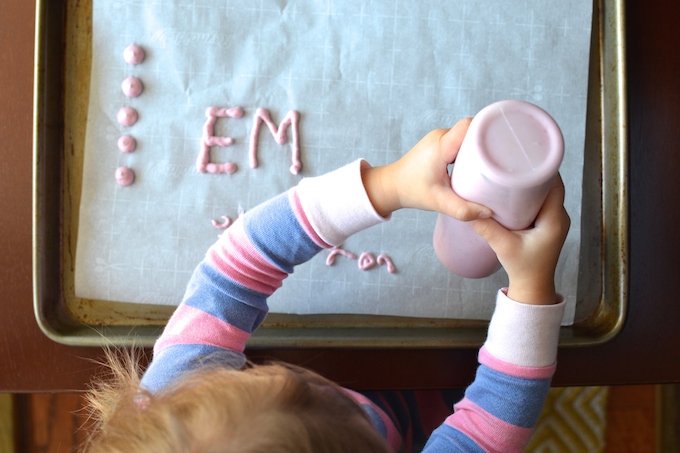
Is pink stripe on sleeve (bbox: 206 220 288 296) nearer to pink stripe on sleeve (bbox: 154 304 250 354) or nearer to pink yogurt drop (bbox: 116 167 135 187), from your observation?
pink stripe on sleeve (bbox: 154 304 250 354)

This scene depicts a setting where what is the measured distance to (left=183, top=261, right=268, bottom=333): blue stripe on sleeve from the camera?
453mm

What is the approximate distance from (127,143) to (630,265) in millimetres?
486

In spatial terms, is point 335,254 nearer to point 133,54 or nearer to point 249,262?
point 249,262

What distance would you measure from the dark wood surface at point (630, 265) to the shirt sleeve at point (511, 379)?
101 mm

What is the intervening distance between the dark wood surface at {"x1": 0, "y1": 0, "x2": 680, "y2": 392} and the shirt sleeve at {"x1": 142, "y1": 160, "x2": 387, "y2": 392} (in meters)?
0.08

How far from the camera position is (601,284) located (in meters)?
0.54

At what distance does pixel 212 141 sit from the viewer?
558 mm

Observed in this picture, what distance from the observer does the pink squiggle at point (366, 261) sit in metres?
0.55

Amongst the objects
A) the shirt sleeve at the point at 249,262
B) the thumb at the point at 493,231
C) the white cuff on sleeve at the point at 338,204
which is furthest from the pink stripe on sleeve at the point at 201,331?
the thumb at the point at 493,231

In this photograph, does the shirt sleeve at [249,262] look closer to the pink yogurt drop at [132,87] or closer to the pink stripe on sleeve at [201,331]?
the pink stripe on sleeve at [201,331]

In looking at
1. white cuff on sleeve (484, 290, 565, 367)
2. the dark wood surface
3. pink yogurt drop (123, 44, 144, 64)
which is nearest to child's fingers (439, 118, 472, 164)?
white cuff on sleeve (484, 290, 565, 367)

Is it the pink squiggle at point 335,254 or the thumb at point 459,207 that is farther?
the pink squiggle at point 335,254

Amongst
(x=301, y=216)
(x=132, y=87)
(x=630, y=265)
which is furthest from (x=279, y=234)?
(x=630, y=265)

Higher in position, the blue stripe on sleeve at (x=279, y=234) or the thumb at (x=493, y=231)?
the thumb at (x=493, y=231)
